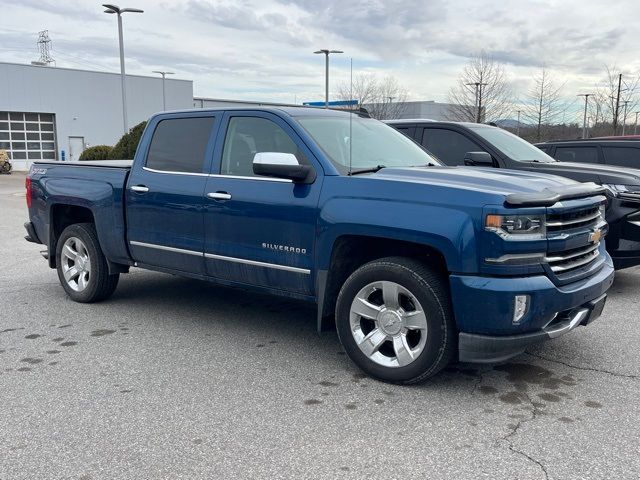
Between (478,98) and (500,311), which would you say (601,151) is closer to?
(500,311)

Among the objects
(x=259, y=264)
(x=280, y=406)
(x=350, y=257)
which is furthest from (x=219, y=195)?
(x=280, y=406)

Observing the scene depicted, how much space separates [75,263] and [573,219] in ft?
16.0

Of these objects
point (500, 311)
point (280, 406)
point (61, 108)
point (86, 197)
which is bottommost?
point (280, 406)

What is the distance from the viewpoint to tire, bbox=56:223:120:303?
6258 millimetres

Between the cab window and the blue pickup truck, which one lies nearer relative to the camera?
the blue pickup truck

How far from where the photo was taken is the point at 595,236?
4426mm

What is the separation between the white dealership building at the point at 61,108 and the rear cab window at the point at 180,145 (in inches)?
1692

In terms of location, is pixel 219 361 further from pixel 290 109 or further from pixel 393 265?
pixel 290 109

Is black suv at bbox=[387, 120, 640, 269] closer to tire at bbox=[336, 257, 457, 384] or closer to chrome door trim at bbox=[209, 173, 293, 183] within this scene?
tire at bbox=[336, 257, 457, 384]

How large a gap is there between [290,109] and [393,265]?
1763mm

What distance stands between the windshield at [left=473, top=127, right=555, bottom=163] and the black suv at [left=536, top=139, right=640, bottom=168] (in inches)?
57.0

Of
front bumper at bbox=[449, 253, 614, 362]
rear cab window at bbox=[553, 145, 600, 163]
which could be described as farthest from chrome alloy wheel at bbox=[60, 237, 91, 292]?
rear cab window at bbox=[553, 145, 600, 163]

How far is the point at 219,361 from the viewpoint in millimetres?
4699

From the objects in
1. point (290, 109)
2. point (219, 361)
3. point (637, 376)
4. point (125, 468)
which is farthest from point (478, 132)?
point (125, 468)
